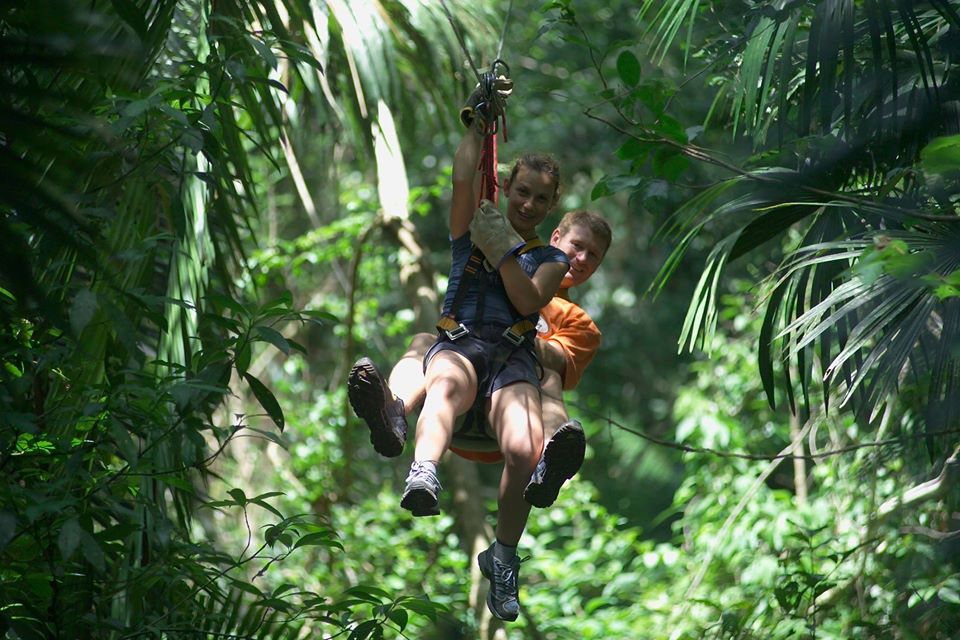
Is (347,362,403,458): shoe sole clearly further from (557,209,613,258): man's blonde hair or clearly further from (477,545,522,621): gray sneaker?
(557,209,613,258): man's blonde hair

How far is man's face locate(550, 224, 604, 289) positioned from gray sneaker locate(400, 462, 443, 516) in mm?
914

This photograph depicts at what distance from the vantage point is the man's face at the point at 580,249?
347 centimetres

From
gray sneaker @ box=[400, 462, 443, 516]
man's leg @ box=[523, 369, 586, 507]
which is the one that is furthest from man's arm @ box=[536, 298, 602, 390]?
gray sneaker @ box=[400, 462, 443, 516]

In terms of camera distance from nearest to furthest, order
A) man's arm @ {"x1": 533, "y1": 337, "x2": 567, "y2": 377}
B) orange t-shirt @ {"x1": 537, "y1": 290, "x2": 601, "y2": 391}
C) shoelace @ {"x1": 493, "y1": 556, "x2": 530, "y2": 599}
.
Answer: shoelace @ {"x1": 493, "y1": 556, "x2": 530, "y2": 599}, man's arm @ {"x1": 533, "y1": 337, "x2": 567, "y2": 377}, orange t-shirt @ {"x1": 537, "y1": 290, "x2": 601, "y2": 391}

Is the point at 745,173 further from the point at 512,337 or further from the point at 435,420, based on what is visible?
the point at 435,420

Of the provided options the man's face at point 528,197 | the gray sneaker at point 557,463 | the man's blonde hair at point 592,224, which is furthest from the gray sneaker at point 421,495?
the man's blonde hair at point 592,224

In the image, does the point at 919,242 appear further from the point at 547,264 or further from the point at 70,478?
the point at 70,478

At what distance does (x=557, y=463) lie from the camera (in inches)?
112

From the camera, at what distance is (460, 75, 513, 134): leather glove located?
9.89 ft

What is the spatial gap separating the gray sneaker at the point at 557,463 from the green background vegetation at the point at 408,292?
385 mm

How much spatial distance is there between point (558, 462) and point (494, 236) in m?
0.60

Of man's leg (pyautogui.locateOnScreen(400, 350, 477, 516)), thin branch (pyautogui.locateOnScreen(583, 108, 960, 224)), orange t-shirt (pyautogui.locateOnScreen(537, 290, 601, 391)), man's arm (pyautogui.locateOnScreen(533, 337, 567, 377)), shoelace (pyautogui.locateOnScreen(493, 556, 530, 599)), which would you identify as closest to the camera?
thin branch (pyautogui.locateOnScreen(583, 108, 960, 224))

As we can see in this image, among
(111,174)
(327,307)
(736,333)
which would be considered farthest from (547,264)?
(736,333)

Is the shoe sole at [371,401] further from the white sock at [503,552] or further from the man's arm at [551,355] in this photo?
the man's arm at [551,355]
